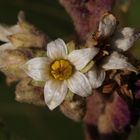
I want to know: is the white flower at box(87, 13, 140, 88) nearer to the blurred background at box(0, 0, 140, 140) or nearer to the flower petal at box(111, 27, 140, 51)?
the flower petal at box(111, 27, 140, 51)

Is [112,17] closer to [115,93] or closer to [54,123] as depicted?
[115,93]

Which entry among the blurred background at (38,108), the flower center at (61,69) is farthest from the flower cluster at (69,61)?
the blurred background at (38,108)

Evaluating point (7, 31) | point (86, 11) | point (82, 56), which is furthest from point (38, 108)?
point (82, 56)

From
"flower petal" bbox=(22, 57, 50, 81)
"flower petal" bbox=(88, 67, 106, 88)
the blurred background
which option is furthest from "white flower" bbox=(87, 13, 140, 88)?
the blurred background

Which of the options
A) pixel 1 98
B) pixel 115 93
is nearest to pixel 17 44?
pixel 115 93

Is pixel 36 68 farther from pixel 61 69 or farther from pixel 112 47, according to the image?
pixel 112 47

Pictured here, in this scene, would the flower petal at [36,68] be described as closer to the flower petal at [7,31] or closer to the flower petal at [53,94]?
the flower petal at [53,94]

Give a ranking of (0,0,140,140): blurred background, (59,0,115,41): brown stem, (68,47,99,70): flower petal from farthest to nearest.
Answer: (0,0,140,140): blurred background < (59,0,115,41): brown stem < (68,47,99,70): flower petal
